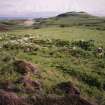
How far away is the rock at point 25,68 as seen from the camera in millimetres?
19250

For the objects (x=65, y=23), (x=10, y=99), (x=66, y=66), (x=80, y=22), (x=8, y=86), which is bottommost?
(x=10, y=99)

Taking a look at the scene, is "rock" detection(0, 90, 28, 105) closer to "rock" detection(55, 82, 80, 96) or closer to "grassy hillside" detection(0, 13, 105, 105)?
"grassy hillside" detection(0, 13, 105, 105)

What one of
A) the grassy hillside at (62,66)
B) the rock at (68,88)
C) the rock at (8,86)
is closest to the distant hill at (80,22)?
the grassy hillside at (62,66)

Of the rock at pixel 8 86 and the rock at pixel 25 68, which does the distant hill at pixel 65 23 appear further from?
the rock at pixel 8 86

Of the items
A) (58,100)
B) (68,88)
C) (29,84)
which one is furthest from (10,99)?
(68,88)

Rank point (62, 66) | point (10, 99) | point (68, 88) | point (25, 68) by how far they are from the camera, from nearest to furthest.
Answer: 1. point (10, 99)
2. point (68, 88)
3. point (25, 68)
4. point (62, 66)

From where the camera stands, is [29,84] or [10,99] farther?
[29,84]

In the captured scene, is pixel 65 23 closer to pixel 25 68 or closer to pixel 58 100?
pixel 25 68

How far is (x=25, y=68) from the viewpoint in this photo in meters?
19.4

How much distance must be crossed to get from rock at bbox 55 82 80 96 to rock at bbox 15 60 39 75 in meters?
2.44

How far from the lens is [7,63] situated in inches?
814

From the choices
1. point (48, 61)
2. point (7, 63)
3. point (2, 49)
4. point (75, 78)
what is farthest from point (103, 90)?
point (2, 49)

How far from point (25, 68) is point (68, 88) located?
154 inches

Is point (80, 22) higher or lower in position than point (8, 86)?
higher
